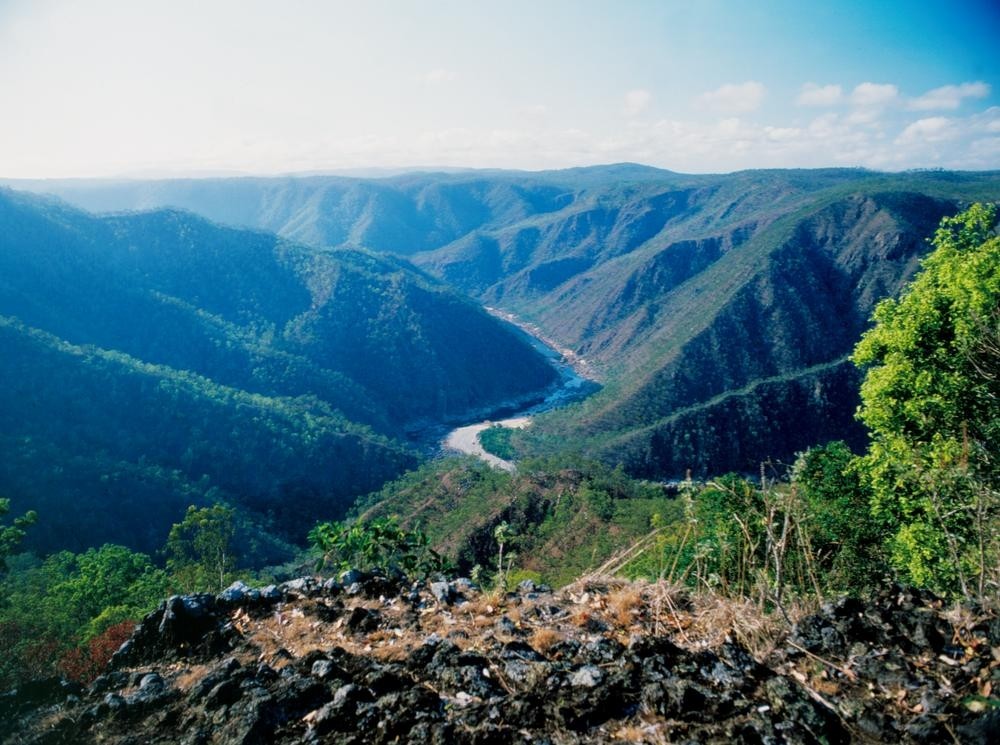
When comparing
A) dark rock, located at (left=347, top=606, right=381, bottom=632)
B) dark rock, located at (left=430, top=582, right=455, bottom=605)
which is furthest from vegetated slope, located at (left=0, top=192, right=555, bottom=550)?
dark rock, located at (left=430, top=582, right=455, bottom=605)

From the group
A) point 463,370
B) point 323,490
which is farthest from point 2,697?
point 463,370

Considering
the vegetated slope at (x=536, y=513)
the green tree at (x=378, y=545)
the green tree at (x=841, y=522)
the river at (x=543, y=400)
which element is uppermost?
the green tree at (x=841, y=522)

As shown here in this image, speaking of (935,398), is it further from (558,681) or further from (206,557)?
(206,557)

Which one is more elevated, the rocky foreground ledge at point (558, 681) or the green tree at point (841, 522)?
the rocky foreground ledge at point (558, 681)

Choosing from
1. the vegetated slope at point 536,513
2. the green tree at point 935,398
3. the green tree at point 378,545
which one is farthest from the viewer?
the vegetated slope at point 536,513

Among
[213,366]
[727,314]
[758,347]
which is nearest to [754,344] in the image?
[758,347]

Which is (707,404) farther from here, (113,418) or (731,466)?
(113,418)

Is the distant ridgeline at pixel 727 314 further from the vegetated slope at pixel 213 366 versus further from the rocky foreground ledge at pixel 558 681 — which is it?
the rocky foreground ledge at pixel 558 681

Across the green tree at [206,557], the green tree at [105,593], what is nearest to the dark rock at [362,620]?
the green tree at [105,593]
